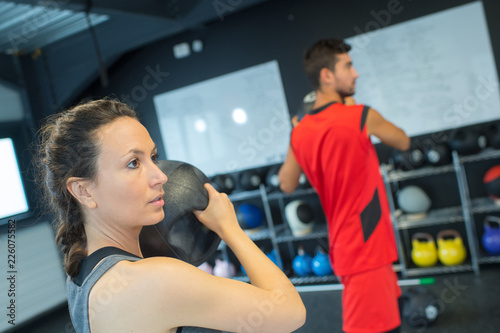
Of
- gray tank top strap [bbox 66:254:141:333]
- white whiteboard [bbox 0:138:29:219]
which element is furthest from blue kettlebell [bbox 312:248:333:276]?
gray tank top strap [bbox 66:254:141:333]

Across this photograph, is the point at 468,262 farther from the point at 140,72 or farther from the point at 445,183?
the point at 140,72

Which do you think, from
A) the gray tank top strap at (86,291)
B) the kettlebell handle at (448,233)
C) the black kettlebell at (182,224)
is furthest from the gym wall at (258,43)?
the gray tank top strap at (86,291)

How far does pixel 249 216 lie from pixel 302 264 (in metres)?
0.71

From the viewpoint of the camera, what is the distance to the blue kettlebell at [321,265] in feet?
13.7

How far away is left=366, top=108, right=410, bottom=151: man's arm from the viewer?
6.15 ft

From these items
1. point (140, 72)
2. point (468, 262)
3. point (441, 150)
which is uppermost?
point (140, 72)

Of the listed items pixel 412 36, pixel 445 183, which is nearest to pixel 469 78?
Answer: pixel 412 36

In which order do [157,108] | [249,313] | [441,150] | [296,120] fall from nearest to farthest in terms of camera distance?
[249,313]
[296,120]
[441,150]
[157,108]

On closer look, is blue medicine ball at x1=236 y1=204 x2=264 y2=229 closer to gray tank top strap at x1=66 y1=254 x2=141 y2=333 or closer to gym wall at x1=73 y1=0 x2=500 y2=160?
gym wall at x1=73 y1=0 x2=500 y2=160

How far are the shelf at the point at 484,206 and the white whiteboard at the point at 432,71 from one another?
2.24ft

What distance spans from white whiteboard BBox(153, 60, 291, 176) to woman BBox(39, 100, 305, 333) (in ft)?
12.1

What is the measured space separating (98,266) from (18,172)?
4714 mm

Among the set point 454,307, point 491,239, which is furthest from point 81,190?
point 491,239

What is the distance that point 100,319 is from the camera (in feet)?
2.71
